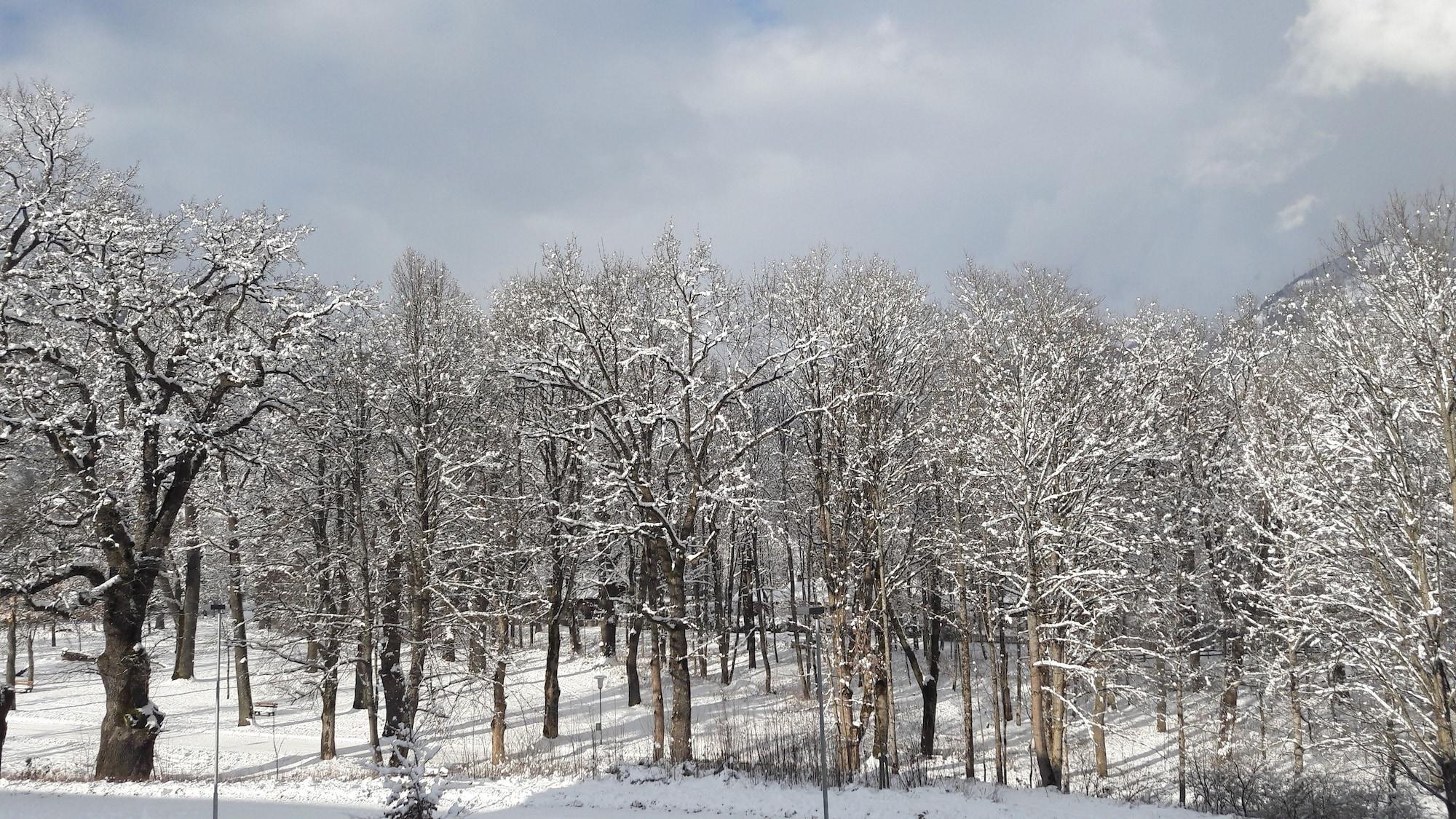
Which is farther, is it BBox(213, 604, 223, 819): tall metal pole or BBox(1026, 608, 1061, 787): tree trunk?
BBox(1026, 608, 1061, 787): tree trunk

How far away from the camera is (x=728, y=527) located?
30125 mm

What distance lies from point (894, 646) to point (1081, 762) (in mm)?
13197

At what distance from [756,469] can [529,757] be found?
10.2 m

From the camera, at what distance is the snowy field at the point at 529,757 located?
13.7 m

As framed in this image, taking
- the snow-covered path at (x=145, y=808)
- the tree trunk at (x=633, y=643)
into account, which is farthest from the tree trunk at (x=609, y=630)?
the snow-covered path at (x=145, y=808)

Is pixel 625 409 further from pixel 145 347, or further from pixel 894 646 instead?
pixel 894 646

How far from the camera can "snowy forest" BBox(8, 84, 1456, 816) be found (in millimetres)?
13898

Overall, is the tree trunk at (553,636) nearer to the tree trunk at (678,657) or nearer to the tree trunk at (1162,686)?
the tree trunk at (678,657)

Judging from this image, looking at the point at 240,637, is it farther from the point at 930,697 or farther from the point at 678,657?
the point at 930,697

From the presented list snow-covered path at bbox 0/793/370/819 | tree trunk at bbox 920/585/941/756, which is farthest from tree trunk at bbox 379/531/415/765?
tree trunk at bbox 920/585/941/756

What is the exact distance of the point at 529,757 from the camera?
2028cm

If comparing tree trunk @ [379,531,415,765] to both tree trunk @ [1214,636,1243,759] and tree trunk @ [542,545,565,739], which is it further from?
tree trunk @ [1214,636,1243,759]

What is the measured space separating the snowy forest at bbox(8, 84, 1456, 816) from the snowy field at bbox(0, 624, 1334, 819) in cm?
107

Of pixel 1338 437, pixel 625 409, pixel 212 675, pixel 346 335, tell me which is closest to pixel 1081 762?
pixel 1338 437
